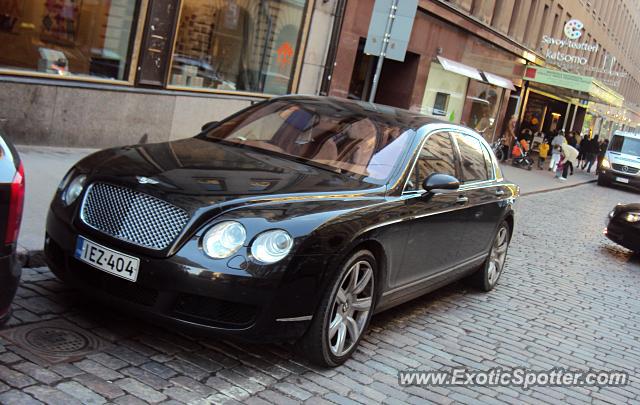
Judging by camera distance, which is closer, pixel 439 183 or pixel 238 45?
pixel 439 183

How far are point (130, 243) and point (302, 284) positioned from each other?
3.24 feet

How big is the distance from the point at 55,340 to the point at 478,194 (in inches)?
151

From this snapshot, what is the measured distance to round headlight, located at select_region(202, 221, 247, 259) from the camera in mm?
4043

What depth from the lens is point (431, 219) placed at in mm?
5523

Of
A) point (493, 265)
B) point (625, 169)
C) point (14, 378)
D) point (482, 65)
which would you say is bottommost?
point (14, 378)

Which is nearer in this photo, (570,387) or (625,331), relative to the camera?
(570,387)

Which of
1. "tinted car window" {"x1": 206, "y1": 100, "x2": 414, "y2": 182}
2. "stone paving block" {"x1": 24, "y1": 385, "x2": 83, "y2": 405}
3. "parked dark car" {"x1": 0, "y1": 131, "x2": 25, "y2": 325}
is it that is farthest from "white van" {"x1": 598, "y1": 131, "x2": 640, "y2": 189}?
"parked dark car" {"x1": 0, "y1": 131, "x2": 25, "y2": 325}

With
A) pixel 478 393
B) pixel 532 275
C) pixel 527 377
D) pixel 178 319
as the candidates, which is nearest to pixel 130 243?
pixel 178 319

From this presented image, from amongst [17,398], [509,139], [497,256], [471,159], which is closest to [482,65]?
[509,139]

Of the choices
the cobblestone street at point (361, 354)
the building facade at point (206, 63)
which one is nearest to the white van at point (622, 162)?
the building facade at point (206, 63)

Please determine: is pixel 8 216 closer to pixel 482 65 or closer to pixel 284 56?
pixel 284 56

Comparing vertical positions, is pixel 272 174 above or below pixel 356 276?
above

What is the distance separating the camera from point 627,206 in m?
11.8

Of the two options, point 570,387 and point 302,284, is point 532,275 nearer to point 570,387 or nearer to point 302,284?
point 570,387
